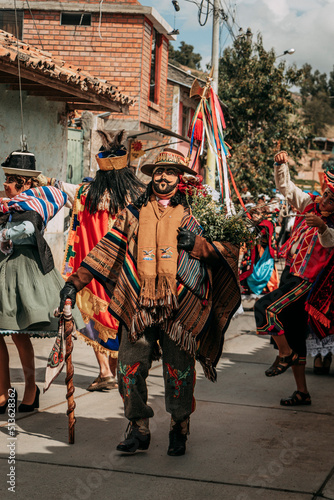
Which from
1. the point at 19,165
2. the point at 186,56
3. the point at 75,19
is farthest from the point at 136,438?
the point at 186,56

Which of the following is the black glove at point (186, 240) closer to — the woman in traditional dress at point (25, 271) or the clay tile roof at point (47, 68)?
the woman in traditional dress at point (25, 271)

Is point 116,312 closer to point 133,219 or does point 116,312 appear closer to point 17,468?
point 133,219

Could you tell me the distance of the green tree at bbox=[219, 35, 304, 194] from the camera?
24172mm

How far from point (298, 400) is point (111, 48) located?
12322 millimetres

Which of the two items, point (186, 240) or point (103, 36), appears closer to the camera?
point (186, 240)

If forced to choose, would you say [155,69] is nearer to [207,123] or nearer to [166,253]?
[207,123]

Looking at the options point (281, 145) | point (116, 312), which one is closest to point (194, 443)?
point (116, 312)

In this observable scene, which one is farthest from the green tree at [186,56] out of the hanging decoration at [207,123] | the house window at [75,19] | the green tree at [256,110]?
the hanging decoration at [207,123]

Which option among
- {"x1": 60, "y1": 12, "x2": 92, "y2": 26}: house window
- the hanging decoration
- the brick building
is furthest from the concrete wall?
{"x1": 60, "y1": 12, "x2": 92, "y2": 26}: house window

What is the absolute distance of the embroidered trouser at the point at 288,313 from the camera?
6.15m

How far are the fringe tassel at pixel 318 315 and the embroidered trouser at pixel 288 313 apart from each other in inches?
5.3

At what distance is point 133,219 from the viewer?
4746 mm

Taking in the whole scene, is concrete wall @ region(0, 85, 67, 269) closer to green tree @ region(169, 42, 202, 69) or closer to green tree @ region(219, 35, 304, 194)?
green tree @ region(219, 35, 304, 194)

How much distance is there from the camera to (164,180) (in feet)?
15.5
